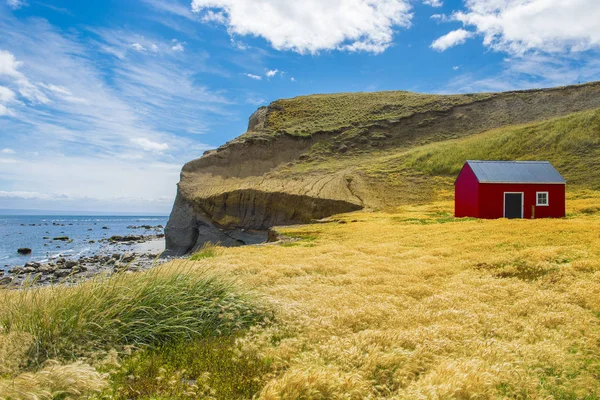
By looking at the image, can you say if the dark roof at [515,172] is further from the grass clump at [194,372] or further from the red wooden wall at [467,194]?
the grass clump at [194,372]

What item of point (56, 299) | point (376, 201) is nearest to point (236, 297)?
point (56, 299)

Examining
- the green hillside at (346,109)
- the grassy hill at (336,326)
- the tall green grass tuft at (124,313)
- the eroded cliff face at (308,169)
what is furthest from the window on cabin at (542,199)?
the green hillside at (346,109)

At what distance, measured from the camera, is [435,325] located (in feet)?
25.6

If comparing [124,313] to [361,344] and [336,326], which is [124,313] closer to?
[336,326]

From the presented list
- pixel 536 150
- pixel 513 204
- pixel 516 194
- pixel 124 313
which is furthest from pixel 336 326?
pixel 536 150

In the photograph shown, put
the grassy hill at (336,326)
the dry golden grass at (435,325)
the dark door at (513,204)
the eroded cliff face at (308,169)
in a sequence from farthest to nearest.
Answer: the eroded cliff face at (308,169)
the dark door at (513,204)
the dry golden grass at (435,325)
the grassy hill at (336,326)

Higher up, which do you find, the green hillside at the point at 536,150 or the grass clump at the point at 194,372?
the green hillside at the point at 536,150

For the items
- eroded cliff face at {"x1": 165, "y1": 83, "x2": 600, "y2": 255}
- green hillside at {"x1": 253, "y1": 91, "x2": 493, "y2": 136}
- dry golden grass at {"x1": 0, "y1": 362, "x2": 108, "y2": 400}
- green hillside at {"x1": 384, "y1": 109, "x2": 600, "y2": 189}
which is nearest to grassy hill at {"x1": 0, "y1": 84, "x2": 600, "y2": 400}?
dry golden grass at {"x1": 0, "y1": 362, "x2": 108, "y2": 400}

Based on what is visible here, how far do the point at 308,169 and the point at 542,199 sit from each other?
1530 inches

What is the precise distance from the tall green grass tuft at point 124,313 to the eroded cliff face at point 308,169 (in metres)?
42.2

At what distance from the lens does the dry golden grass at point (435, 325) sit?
218 inches

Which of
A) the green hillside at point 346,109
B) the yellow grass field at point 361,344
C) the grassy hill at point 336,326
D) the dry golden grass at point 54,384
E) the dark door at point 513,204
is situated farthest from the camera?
the green hillside at point 346,109

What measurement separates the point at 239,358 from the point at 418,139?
81.5m

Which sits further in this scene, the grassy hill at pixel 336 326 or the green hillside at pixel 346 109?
the green hillside at pixel 346 109
